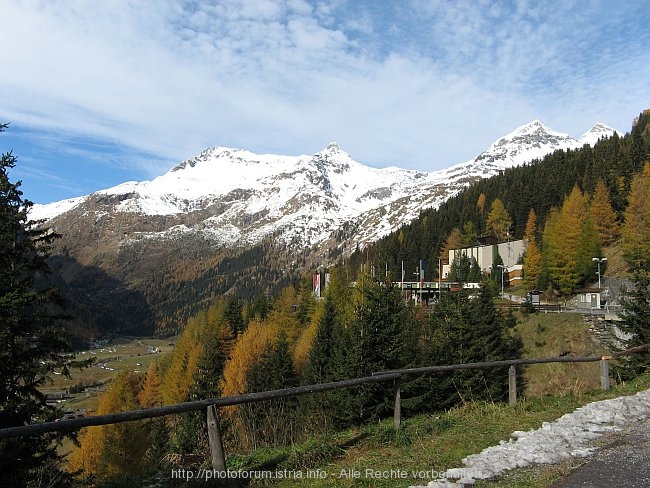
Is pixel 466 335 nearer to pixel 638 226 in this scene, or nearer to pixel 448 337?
pixel 448 337

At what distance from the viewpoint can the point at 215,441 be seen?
7230 millimetres

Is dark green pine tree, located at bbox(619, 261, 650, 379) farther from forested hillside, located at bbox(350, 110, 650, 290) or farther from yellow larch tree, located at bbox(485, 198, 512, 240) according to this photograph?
yellow larch tree, located at bbox(485, 198, 512, 240)

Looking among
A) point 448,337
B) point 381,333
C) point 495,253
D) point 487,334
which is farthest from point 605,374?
point 495,253

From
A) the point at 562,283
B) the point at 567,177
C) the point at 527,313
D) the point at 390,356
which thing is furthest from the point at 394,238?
the point at 390,356

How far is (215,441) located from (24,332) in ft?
44.9

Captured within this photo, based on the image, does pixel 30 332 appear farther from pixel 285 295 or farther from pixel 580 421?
pixel 285 295

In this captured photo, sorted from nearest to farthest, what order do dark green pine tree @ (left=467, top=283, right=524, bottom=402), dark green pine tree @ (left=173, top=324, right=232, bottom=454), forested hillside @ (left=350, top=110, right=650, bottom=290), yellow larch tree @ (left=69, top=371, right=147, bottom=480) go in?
dark green pine tree @ (left=173, top=324, right=232, bottom=454), dark green pine tree @ (left=467, top=283, right=524, bottom=402), yellow larch tree @ (left=69, top=371, right=147, bottom=480), forested hillside @ (left=350, top=110, right=650, bottom=290)

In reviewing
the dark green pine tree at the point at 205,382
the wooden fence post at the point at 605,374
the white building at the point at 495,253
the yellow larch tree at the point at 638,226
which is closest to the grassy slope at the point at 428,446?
the wooden fence post at the point at 605,374

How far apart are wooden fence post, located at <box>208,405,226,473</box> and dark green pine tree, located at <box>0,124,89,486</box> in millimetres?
9789

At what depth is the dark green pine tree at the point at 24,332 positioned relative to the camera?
15828mm

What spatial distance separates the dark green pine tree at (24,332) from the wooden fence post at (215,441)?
385 inches

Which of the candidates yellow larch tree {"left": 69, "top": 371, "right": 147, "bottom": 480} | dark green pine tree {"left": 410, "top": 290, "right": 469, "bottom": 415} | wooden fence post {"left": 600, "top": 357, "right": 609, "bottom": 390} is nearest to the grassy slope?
wooden fence post {"left": 600, "top": 357, "right": 609, "bottom": 390}

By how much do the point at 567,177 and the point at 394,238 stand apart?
161 ft

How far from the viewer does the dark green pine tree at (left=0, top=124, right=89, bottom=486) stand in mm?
15828
